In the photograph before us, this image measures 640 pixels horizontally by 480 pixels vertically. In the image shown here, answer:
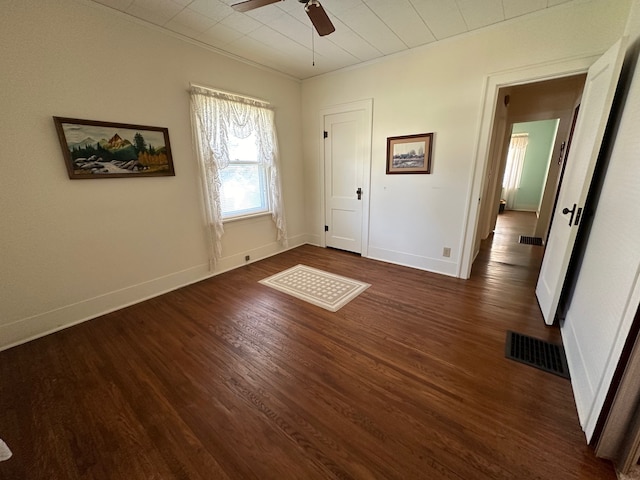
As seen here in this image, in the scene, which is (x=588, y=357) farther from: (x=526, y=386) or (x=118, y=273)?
(x=118, y=273)

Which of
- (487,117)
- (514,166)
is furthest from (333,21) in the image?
(514,166)

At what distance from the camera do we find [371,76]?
10.9ft

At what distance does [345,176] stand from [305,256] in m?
1.40

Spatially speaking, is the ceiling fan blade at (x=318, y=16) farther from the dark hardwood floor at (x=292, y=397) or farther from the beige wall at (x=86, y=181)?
the dark hardwood floor at (x=292, y=397)

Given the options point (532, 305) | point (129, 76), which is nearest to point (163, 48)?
point (129, 76)

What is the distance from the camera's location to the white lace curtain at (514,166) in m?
7.46

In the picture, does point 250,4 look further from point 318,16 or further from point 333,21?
point 333,21

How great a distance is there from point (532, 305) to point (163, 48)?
177 inches

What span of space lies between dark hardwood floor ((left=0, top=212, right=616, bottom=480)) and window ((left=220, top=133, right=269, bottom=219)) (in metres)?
1.46

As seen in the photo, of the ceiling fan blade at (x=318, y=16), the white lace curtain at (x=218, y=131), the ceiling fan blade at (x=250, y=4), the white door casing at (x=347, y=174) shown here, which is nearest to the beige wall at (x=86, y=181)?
the white lace curtain at (x=218, y=131)

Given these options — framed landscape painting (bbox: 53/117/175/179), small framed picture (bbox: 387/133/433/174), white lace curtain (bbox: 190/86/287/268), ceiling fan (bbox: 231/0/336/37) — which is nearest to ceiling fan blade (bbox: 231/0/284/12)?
ceiling fan (bbox: 231/0/336/37)

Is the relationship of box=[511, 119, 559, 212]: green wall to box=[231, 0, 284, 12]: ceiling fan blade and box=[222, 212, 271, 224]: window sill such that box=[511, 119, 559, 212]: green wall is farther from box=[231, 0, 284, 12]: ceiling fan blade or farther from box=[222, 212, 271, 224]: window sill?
box=[231, 0, 284, 12]: ceiling fan blade

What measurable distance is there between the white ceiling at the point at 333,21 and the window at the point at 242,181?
41.7 inches

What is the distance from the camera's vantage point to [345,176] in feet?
12.9
